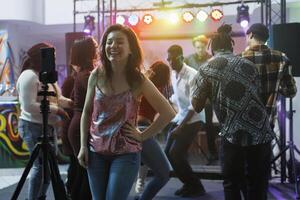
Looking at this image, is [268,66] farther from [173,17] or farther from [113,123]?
[173,17]

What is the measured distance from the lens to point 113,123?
2.01m

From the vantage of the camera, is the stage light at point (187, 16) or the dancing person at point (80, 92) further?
the stage light at point (187, 16)

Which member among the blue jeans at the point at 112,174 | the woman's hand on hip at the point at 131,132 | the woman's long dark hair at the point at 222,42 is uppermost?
the woman's long dark hair at the point at 222,42

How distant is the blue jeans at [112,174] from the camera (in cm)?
195

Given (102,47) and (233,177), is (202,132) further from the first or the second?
(102,47)

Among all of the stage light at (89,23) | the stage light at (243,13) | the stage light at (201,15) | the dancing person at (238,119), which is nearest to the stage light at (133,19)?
the stage light at (89,23)

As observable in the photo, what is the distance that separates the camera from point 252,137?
244 centimetres

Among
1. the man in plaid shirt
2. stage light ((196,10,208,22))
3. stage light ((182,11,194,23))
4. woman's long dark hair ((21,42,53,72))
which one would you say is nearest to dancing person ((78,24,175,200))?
woman's long dark hair ((21,42,53,72))

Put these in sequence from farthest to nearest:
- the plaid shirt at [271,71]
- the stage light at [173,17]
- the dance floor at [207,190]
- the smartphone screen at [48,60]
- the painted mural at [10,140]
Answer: the stage light at [173,17] < the painted mural at [10,140] < the dance floor at [207,190] < the plaid shirt at [271,71] < the smartphone screen at [48,60]

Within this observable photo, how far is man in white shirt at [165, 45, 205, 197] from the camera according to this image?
4008 mm

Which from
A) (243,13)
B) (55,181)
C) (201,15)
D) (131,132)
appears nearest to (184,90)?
(55,181)

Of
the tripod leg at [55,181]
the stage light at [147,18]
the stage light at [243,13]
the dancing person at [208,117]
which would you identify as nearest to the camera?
the tripod leg at [55,181]

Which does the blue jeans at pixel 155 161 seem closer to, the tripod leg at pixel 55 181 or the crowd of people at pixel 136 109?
the crowd of people at pixel 136 109

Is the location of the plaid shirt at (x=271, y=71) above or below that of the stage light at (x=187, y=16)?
below
